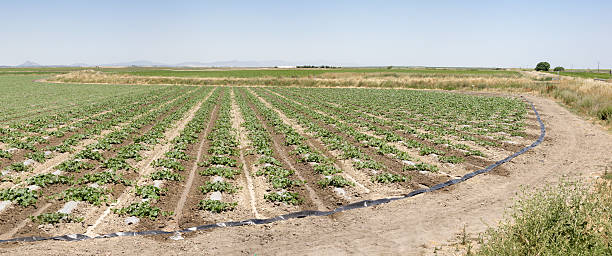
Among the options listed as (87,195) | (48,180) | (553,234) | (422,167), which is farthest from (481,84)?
(48,180)

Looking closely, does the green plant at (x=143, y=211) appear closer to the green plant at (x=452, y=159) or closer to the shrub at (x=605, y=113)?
the green plant at (x=452, y=159)

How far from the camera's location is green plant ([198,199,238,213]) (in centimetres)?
802

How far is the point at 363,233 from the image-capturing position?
7.19 metres

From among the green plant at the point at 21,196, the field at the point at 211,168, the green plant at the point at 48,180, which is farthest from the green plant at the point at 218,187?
the green plant at the point at 21,196

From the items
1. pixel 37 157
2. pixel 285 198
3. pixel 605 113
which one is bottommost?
pixel 285 198

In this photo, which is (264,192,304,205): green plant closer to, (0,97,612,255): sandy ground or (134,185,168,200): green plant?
(0,97,612,255): sandy ground

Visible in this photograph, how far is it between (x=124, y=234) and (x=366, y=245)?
4828 millimetres

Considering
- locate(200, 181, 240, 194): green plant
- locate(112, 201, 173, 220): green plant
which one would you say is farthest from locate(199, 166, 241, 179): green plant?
locate(112, 201, 173, 220): green plant

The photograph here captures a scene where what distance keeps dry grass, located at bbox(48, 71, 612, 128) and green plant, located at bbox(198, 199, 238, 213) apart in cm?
2353

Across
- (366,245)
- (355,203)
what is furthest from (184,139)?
(366,245)

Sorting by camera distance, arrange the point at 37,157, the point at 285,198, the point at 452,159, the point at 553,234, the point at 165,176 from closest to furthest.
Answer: the point at 553,234 → the point at 285,198 → the point at 165,176 → the point at 37,157 → the point at 452,159

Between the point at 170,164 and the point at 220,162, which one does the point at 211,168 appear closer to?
the point at 220,162

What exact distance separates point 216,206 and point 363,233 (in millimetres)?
3441

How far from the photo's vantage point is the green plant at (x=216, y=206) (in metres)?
8.02
